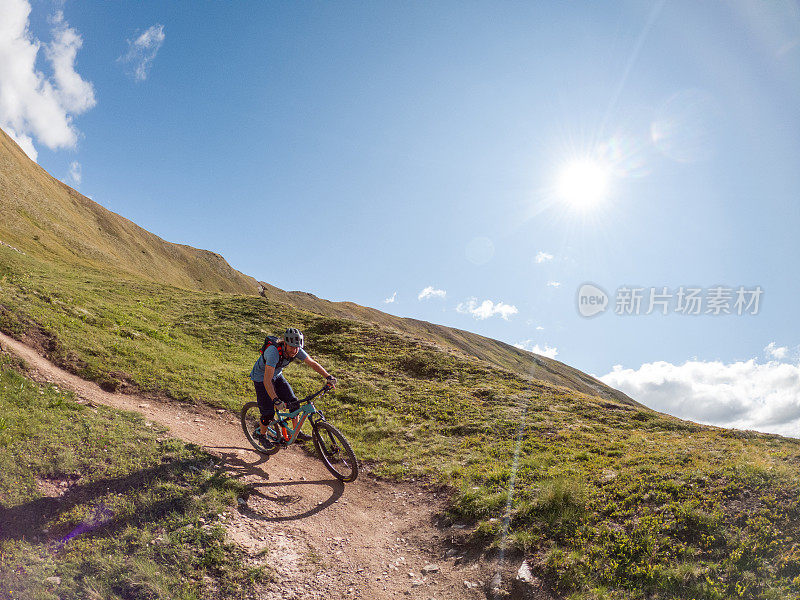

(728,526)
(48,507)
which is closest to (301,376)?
(48,507)

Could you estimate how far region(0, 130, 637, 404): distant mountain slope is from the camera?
54156mm

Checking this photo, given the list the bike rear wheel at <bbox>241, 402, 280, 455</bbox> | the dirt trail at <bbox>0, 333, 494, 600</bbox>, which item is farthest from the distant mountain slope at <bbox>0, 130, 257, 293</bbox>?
the bike rear wheel at <bbox>241, 402, 280, 455</bbox>

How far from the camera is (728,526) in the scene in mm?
6945

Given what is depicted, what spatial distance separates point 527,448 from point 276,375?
907 cm

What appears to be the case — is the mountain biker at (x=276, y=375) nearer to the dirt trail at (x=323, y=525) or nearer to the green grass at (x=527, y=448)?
the dirt trail at (x=323, y=525)

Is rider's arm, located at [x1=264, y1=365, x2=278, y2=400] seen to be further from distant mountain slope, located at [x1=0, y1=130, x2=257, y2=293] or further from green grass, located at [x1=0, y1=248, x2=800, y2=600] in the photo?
distant mountain slope, located at [x1=0, y1=130, x2=257, y2=293]

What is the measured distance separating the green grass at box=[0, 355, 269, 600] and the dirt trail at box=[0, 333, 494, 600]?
27.7 inches

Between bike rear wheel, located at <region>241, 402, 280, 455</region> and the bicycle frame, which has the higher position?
the bicycle frame

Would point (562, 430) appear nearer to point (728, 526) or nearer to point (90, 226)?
point (728, 526)

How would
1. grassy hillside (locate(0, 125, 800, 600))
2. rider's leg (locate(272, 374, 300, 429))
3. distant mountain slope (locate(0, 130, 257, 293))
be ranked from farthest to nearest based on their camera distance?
1. distant mountain slope (locate(0, 130, 257, 293))
2. rider's leg (locate(272, 374, 300, 429))
3. grassy hillside (locate(0, 125, 800, 600))

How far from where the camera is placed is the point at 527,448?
13.3 metres

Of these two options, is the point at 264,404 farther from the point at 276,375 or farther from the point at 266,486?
the point at 266,486

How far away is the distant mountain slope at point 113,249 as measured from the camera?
5416 centimetres

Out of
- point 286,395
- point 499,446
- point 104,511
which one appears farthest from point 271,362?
point 499,446
